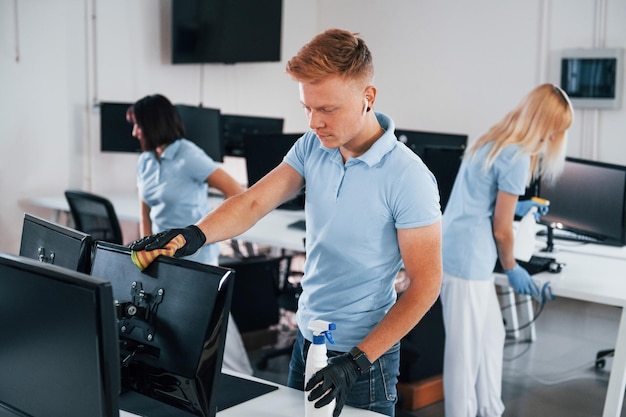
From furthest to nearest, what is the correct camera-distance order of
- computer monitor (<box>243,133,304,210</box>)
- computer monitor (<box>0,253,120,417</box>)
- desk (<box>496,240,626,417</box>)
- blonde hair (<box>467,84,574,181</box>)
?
computer monitor (<box>243,133,304,210</box>) < blonde hair (<box>467,84,574,181</box>) < desk (<box>496,240,626,417</box>) < computer monitor (<box>0,253,120,417</box>)

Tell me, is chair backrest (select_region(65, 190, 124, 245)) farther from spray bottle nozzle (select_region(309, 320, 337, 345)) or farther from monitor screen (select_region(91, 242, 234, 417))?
spray bottle nozzle (select_region(309, 320, 337, 345))

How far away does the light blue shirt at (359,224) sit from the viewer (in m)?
1.87

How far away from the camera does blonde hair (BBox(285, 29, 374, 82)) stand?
1795mm

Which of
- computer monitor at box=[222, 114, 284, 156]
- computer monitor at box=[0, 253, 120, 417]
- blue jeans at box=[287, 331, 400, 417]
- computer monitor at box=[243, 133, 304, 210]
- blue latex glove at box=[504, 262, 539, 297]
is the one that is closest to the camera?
computer monitor at box=[0, 253, 120, 417]

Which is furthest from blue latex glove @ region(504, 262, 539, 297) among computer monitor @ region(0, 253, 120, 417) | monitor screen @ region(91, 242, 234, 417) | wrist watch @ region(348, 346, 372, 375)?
computer monitor @ region(0, 253, 120, 417)

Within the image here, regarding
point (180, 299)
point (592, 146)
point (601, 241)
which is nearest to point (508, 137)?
point (601, 241)

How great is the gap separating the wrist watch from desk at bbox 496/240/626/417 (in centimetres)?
164

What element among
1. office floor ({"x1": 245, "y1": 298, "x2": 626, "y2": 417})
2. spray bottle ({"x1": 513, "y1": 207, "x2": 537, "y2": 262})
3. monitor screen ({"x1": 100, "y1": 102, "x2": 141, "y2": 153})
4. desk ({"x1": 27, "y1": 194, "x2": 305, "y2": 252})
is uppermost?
monitor screen ({"x1": 100, "y1": 102, "x2": 141, "y2": 153})

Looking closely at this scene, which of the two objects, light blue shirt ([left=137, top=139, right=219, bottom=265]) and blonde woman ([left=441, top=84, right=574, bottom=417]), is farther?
light blue shirt ([left=137, top=139, right=219, bottom=265])

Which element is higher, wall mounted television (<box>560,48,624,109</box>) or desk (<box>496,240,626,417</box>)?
wall mounted television (<box>560,48,624,109</box>)

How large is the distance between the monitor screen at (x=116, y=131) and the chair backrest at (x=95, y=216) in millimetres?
1017

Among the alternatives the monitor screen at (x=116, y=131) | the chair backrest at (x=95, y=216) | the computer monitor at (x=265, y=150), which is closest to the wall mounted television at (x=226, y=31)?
the monitor screen at (x=116, y=131)

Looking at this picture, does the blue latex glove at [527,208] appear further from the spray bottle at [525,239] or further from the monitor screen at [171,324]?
the monitor screen at [171,324]

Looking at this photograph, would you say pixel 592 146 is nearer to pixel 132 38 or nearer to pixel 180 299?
pixel 132 38
